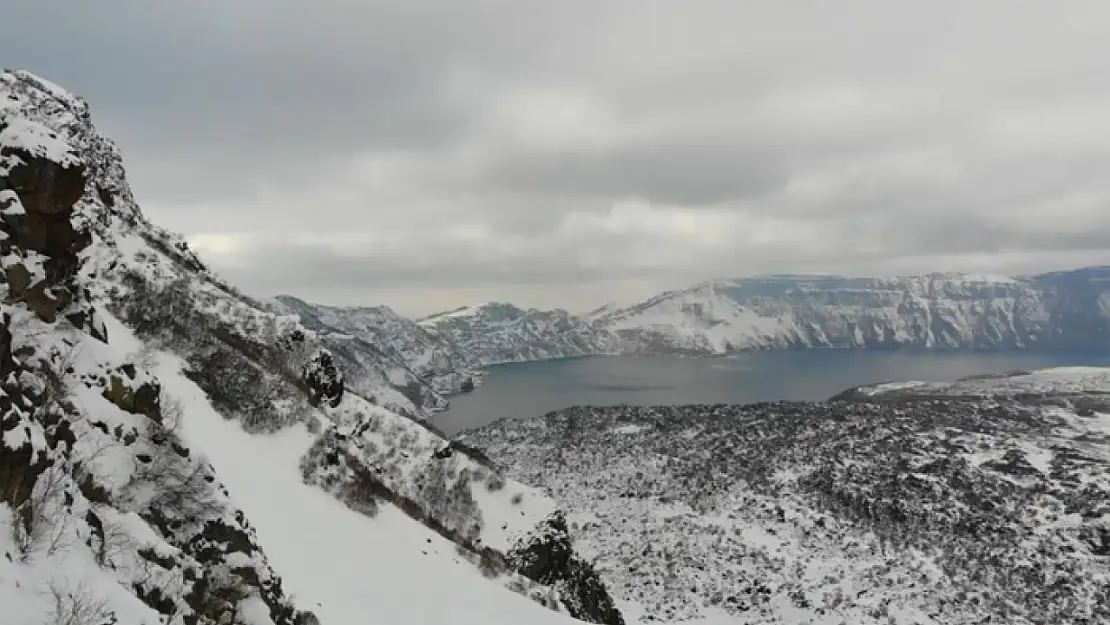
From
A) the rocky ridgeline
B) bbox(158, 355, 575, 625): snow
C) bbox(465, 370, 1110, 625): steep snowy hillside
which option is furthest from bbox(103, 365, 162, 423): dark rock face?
bbox(465, 370, 1110, 625): steep snowy hillside

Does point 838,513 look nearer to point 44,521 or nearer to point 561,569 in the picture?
point 561,569

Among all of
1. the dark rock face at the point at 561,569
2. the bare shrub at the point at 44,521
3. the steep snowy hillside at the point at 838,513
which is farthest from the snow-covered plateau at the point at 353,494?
the steep snowy hillside at the point at 838,513

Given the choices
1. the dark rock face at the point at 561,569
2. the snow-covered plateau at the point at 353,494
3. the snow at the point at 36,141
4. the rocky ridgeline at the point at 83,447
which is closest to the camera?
the rocky ridgeline at the point at 83,447

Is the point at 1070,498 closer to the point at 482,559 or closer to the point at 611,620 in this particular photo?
the point at 611,620

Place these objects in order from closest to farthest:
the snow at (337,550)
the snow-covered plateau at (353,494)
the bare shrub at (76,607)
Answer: the bare shrub at (76,607) < the snow-covered plateau at (353,494) < the snow at (337,550)

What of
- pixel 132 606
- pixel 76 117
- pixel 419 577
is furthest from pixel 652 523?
pixel 132 606

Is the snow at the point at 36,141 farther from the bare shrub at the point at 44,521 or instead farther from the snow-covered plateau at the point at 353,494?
the bare shrub at the point at 44,521
